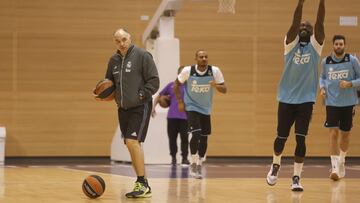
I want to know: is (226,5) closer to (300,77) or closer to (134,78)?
(300,77)

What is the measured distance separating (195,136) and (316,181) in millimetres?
2487

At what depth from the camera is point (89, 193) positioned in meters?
9.13

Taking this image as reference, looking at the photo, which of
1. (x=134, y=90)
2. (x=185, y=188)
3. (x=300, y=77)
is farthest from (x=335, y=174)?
(x=134, y=90)

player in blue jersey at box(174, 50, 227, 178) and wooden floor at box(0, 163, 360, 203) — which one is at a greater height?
player in blue jersey at box(174, 50, 227, 178)

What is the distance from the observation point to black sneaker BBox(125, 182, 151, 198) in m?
9.23

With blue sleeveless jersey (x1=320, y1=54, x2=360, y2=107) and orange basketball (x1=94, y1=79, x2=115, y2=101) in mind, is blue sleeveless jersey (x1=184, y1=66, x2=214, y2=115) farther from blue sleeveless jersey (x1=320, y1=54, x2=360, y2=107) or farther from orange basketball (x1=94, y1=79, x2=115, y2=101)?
orange basketball (x1=94, y1=79, x2=115, y2=101)

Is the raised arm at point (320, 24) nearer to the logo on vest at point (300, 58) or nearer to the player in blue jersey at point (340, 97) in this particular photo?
the logo on vest at point (300, 58)

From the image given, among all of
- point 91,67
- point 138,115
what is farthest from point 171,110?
point 138,115

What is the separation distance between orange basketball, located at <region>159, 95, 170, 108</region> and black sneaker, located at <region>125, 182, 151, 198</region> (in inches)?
329

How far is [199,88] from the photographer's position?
14070mm

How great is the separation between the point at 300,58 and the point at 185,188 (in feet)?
7.79

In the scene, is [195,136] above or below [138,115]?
below

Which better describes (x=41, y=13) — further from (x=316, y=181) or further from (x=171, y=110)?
(x=316, y=181)

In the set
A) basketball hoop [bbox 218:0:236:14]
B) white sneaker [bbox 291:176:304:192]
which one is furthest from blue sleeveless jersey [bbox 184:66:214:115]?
white sneaker [bbox 291:176:304:192]
